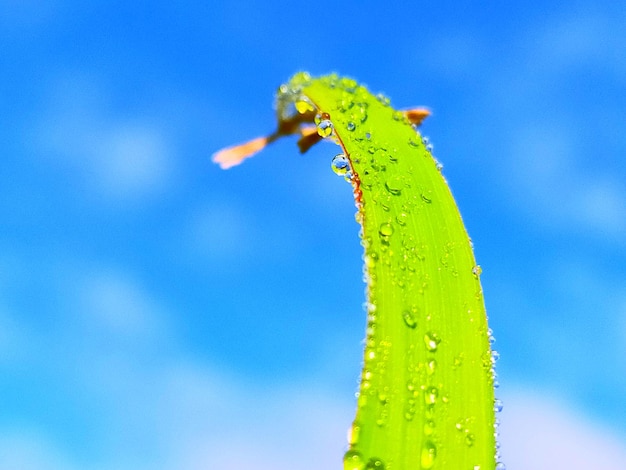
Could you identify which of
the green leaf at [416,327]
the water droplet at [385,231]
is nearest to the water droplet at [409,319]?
the green leaf at [416,327]

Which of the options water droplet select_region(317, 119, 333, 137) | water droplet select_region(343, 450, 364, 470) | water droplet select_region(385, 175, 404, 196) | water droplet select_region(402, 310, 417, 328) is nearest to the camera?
water droplet select_region(343, 450, 364, 470)

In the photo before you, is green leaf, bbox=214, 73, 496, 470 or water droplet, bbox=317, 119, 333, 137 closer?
green leaf, bbox=214, 73, 496, 470

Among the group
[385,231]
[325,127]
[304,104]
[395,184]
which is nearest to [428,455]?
[385,231]

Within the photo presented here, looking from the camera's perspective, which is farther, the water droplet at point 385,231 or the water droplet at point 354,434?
the water droplet at point 385,231

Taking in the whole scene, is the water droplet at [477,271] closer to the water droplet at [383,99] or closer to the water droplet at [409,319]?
the water droplet at [409,319]

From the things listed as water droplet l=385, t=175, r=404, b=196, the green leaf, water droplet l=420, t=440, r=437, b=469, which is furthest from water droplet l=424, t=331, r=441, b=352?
water droplet l=385, t=175, r=404, b=196

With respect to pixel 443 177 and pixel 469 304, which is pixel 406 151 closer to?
pixel 443 177

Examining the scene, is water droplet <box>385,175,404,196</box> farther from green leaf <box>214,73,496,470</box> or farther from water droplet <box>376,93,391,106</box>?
water droplet <box>376,93,391,106</box>

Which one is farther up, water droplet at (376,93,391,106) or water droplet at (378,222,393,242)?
water droplet at (376,93,391,106)
